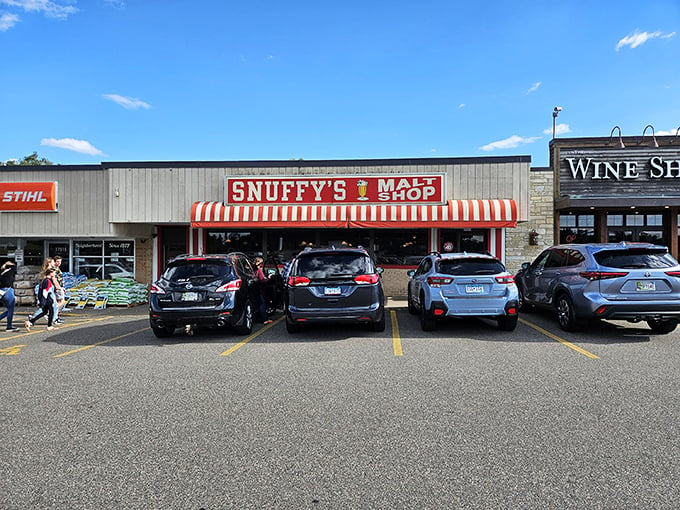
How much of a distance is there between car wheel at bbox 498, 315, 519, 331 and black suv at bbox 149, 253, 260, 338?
5219mm

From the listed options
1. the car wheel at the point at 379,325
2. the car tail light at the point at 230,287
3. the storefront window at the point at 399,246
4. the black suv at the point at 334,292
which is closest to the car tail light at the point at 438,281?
the black suv at the point at 334,292

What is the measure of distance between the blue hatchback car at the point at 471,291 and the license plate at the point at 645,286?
6.77 ft

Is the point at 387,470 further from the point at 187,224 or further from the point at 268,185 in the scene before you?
the point at 187,224

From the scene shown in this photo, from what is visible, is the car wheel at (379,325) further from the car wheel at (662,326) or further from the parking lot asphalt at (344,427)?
the car wheel at (662,326)

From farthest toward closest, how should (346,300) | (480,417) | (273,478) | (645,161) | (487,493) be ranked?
1. (645,161)
2. (346,300)
3. (480,417)
4. (273,478)
5. (487,493)

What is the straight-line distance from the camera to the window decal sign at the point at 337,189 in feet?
54.6

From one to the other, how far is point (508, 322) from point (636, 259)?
2.58 m

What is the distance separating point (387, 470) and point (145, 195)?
16.4m

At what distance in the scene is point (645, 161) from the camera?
1645 cm

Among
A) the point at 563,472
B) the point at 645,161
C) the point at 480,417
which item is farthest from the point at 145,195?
the point at 645,161

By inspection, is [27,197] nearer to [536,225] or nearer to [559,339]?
[559,339]

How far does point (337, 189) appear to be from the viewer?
55.6ft

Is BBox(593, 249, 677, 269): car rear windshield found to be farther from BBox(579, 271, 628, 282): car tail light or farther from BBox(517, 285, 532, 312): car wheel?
BBox(517, 285, 532, 312): car wheel

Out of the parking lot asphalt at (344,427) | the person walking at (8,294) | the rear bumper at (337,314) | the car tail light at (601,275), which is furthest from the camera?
the person walking at (8,294)
